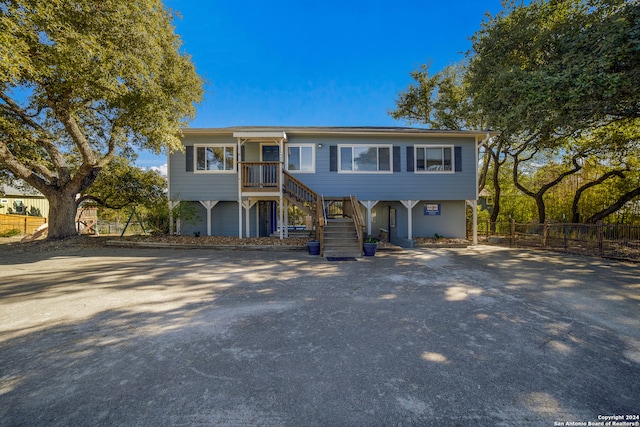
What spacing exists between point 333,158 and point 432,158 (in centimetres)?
448

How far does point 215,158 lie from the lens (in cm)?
1169

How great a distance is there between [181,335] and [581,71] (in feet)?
31.4

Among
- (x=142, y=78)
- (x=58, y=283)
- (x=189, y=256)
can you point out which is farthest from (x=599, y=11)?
(x=58, y=283)

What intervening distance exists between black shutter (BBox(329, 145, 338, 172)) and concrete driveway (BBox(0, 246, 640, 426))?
658cm

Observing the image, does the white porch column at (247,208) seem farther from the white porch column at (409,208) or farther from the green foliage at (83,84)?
the white porch column at (409,208)

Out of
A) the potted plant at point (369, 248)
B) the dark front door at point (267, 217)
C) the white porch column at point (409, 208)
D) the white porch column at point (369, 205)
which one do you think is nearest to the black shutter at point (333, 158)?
the white porch column at point (369, 205)

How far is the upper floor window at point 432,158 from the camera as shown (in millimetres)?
11914

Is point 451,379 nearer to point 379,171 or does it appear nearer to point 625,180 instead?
point 379,171

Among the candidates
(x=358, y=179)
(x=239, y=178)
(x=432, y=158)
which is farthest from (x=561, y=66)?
(x=239, y=178)

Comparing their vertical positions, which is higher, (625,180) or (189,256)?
(625,180)

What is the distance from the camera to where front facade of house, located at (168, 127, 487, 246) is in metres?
11.5

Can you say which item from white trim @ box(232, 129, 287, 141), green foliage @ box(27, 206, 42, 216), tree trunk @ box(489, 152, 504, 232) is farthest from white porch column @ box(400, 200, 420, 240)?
green foliage @ box(27, 206, 42, 216)

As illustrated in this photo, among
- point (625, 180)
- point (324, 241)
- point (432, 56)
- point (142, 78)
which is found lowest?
point (324, 241)

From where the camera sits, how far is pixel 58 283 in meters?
5.50
